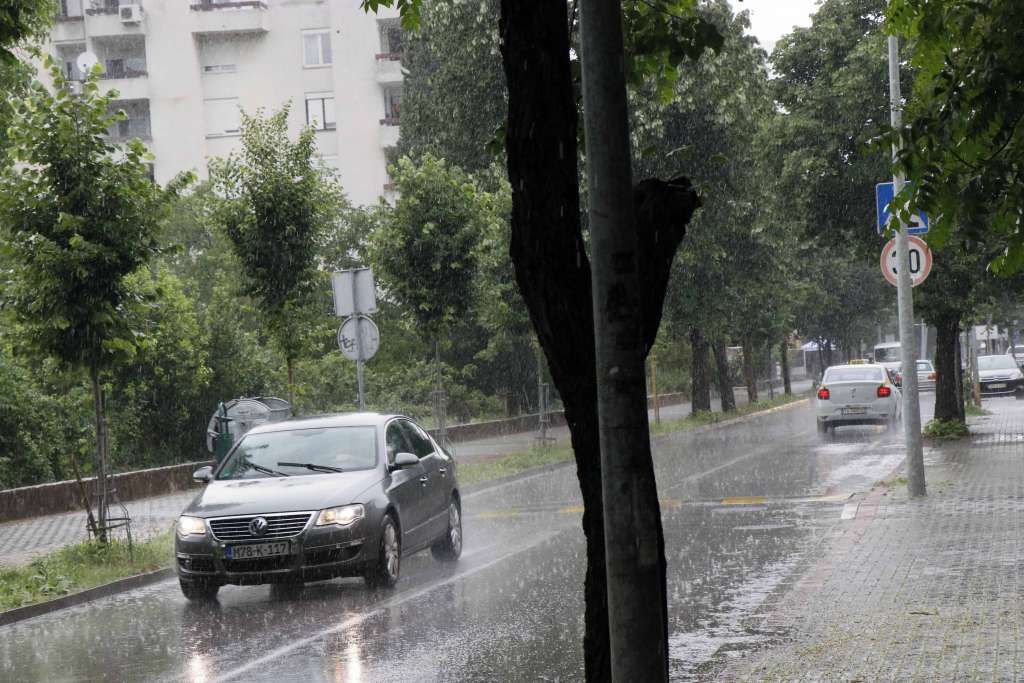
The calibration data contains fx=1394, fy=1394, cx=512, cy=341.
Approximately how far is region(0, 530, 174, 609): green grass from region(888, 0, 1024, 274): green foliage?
28.1ft

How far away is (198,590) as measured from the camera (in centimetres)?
1229

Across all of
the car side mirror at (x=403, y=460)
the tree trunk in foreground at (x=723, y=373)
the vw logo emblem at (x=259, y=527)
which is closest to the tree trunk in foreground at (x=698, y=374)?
the tree trunk in foreground at (x=723, y=373)

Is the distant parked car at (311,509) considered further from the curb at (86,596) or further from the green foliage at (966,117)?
the green foliage at (966,117)

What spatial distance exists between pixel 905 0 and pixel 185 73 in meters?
53.5

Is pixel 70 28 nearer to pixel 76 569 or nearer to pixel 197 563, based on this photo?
pixel 76 569

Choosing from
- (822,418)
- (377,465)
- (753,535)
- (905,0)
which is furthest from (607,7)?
(822,418)

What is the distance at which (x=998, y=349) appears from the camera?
107625mm

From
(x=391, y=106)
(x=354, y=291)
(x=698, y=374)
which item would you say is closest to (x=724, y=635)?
(x=354, y=291)

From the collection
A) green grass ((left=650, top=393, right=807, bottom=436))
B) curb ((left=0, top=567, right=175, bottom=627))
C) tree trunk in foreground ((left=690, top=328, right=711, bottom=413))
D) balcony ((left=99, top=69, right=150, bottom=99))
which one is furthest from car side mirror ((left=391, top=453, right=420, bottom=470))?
balcony ((left=99, top=69, right=150, bottom=99))

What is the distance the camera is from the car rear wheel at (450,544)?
555 inches

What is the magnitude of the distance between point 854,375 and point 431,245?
1259 centimetres

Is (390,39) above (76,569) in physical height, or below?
above

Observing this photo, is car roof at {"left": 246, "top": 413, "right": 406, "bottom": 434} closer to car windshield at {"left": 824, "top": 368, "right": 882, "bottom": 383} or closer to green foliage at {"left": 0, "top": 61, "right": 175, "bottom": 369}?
green foliage at {"left": 0, "top": 61, "right": 175, "bottom": 369}

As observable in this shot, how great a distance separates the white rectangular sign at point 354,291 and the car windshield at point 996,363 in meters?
39.0
